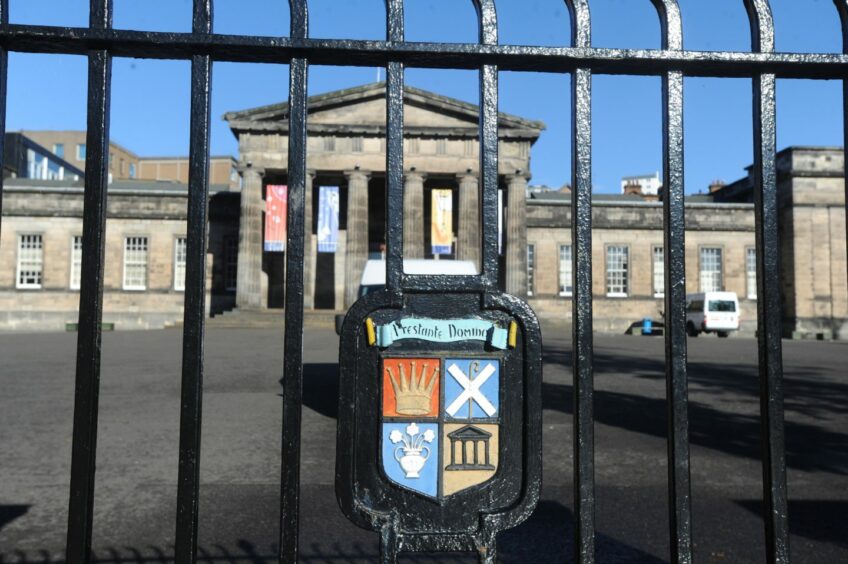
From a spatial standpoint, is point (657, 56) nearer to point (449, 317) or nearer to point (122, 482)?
point (449, 317)

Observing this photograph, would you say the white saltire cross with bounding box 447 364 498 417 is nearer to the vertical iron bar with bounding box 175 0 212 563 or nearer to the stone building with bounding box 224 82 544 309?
the vertical iron bar with bounding box 175 0 212 563

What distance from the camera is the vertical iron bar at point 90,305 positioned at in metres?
1.74

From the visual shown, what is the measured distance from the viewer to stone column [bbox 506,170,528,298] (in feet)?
136

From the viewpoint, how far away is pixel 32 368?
14.2m

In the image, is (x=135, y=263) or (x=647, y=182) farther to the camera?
(x=647, y=182)

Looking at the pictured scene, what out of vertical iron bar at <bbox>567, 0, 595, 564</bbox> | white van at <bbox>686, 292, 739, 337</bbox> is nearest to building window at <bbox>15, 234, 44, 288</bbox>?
white van at <bbox>686, 292, 739, 337</bbox>

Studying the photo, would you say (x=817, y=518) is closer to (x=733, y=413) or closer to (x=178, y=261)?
(x=733, y=413)

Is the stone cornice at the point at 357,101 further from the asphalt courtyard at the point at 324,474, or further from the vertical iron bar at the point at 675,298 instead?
the vertical iron bar at the point at 675,298

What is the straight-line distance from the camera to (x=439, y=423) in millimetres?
1725

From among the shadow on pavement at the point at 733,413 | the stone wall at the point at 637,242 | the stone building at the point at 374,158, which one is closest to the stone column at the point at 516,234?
the stone building at the point at 374,158

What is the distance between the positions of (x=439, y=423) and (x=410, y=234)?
38826mm

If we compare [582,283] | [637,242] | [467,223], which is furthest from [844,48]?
[637,242]

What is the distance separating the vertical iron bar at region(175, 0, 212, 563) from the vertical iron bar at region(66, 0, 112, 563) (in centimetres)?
Result: 22

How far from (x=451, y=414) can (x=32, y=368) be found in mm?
15059
